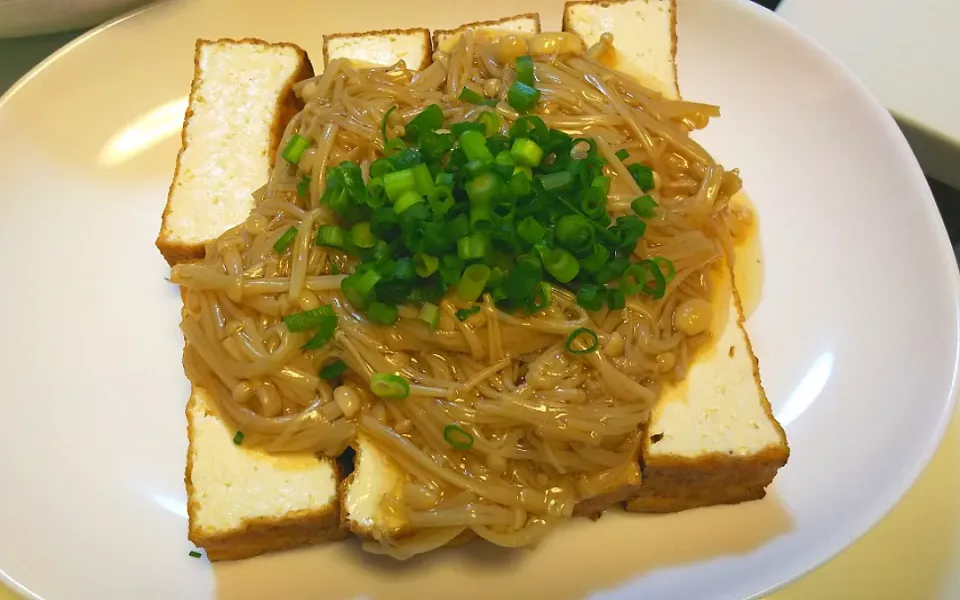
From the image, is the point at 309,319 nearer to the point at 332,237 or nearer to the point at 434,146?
the point at 332,237

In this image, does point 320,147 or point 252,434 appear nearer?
point 252,434

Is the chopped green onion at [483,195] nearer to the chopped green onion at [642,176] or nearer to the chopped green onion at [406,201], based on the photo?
the chopped green onion at [406,201]

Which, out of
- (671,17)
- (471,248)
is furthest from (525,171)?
(671,17)

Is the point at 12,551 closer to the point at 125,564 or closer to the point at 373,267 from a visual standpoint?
the point at 125,564

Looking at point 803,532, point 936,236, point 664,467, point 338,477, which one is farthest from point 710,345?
point 338,477

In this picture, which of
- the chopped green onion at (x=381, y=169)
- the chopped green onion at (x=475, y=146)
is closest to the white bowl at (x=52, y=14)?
the chopped green onion at (x=381, y=169)

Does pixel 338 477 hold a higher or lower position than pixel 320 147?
lower

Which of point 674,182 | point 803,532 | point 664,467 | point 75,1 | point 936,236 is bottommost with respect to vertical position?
point 803,532

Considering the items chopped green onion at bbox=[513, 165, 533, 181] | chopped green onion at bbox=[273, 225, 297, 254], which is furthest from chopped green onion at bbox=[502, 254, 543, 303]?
chopped green onion at bbox=[273, 225, 297, 254]
